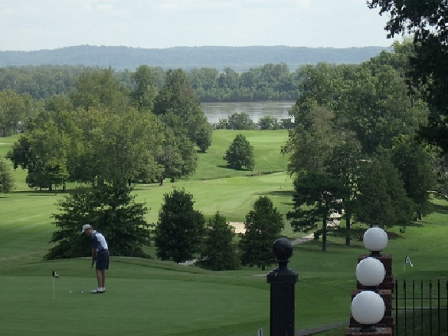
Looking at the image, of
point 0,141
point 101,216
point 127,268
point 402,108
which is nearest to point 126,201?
point 101,216

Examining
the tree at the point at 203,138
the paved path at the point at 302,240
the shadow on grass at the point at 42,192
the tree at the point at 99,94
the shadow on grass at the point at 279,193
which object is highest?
the tree at the point at 99,94

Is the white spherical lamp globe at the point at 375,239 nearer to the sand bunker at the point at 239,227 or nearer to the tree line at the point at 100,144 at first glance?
the sand bunker at the point at 239,227

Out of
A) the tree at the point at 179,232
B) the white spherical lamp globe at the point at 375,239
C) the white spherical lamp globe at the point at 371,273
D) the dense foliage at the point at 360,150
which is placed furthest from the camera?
the dense foliage at the point at 360,150

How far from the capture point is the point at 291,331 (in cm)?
673

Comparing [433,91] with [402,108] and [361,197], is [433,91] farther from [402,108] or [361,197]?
[402,108]

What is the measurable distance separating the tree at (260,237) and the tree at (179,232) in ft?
9.32

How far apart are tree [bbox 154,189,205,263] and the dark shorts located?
2668cm

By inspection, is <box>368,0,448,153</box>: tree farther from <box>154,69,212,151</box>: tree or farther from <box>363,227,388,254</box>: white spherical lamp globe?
<box>154,69,212,151</box>: tree

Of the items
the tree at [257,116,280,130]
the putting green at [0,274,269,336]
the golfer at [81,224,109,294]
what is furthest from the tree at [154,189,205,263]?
the tree at [257,116,280,130]

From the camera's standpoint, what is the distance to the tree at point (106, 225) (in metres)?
38.9

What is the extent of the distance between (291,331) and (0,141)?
146434 millimetres

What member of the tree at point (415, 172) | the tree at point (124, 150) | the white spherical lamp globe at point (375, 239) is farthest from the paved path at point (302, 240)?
the white spherical lamp globe at point (375, 239)

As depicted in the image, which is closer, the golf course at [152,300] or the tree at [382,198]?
the golf course at [152,300]

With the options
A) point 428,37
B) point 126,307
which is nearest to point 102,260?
point 126,307
